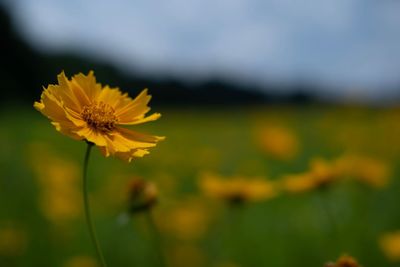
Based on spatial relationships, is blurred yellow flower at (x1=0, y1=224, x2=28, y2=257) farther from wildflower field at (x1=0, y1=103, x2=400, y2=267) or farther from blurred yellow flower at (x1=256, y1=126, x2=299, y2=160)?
blurred yellow flower at (x1=256, y1=126, x2=299, y2=160)

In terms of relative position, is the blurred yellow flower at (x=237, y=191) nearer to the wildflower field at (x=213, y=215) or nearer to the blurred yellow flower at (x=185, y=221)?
the wildflower field at (x=213, y=215)

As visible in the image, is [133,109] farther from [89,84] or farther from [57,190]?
[57,190]

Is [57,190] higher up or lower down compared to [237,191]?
higher up

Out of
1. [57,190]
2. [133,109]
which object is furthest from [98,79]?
[133,109]

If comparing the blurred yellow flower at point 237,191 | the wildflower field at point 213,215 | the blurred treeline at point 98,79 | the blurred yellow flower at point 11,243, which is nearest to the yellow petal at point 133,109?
the wildflower field at point 213,215

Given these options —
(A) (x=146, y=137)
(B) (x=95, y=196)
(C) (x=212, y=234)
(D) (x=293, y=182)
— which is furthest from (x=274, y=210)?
(A) (x=146, y=137)

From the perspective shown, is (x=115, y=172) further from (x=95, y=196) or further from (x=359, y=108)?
(x=359, y=108)

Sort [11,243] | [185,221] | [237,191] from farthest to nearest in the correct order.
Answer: [185,221]
[11,243]
[237,191]

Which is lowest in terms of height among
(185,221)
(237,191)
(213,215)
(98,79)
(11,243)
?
(237,191)
